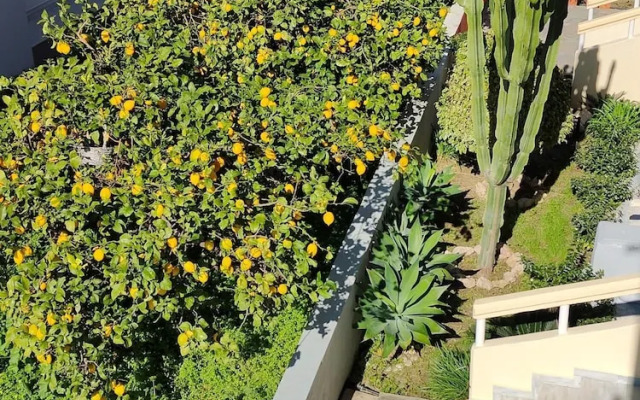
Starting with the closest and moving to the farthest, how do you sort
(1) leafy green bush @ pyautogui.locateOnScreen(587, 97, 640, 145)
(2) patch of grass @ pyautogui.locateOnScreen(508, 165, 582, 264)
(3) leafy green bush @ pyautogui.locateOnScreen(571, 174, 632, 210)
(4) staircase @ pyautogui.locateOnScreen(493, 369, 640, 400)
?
(4) staircase @ pyautogui.locateOnScreen(493, 369, 640, 400), (2) patch of grass @ pyautogui.locateOnScreen(508, 165, 582, 264), (3) leafy green bush @ pyautogui.locateOnScreen(571, 174, 632, 210), (1) leafy green bush @ pyautogui.locateOnScreen(587, 97, 640, 145)

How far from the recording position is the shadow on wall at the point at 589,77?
9164 mm

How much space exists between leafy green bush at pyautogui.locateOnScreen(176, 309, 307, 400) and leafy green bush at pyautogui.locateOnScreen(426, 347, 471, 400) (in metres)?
1.08

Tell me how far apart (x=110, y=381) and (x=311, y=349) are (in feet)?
4.32

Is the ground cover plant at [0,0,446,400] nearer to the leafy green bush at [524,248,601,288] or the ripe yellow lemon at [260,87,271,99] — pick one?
the ripe yellow lemon at [260,87,271,99]

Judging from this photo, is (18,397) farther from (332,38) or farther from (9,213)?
(332,38)

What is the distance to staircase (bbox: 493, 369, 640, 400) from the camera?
5.10 meters

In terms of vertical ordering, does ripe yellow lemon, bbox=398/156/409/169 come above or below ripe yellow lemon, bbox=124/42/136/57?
below

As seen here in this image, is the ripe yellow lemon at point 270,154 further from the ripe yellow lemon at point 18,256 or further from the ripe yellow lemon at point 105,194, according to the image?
the ripe yellow lemon at point 18,256

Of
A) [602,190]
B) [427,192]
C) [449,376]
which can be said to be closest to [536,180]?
[602,190]

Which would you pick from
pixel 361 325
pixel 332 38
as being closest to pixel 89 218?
pixel 361 325

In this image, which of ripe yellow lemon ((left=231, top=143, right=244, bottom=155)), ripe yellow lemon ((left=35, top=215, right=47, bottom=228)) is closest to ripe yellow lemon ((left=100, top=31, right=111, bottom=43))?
ripe yellow lemon ((left=231, top=143, right=244, bottom=155))

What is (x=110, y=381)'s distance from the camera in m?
4.79

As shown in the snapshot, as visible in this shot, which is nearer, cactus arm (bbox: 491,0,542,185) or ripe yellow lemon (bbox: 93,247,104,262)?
ripe yellow lemon (bbox: 93,247,104,262)

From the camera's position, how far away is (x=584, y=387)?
17.0 feet
